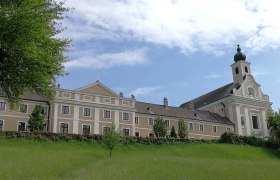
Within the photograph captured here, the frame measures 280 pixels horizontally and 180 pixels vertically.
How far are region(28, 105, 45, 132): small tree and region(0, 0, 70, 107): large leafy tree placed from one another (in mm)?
28819

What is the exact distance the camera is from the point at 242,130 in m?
70.4

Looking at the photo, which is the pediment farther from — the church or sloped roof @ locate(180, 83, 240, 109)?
sloped roof @ locate(180, 83, 240, 109)

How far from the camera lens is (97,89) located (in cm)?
5600

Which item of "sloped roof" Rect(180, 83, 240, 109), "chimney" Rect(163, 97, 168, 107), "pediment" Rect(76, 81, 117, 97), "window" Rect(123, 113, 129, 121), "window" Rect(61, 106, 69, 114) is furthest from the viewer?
"sloped roof" Rect(180, 83, 240, 109)

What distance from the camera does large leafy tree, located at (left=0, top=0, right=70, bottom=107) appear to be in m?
14.5

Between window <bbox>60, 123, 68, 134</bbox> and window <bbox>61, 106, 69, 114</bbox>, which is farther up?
window <bbox>61, 106, 69, 114</bbox>

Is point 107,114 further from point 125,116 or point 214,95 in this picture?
point 214,95

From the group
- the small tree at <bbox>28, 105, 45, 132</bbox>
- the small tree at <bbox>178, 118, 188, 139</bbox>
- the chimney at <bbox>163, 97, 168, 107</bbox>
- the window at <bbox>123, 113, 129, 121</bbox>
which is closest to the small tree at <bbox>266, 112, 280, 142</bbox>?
the small tree at <bbox>178, 118, 188, 139</bbox>

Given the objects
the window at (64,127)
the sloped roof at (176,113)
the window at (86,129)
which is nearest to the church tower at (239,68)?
the sloped roof at (176,113)

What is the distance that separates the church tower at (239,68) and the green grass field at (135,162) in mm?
28294

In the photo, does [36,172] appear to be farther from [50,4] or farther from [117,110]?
[117,110]

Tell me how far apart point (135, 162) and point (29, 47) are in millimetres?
12441

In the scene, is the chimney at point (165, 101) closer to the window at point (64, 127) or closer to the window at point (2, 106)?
the window at point (64, 127)

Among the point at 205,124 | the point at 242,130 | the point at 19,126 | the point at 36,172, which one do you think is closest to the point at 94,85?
the point at 19,126
